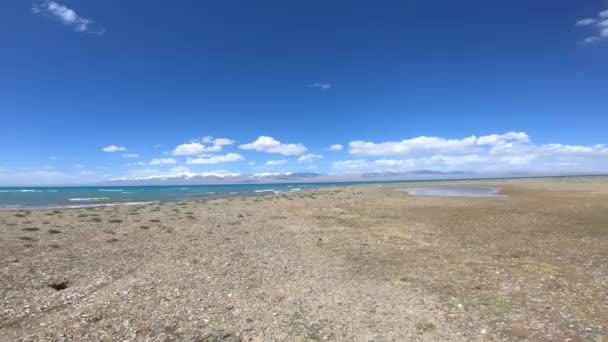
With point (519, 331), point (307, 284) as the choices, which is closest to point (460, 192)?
point (307, 284)

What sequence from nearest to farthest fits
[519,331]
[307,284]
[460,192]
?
[519,331]
[307,284]
[460,192]

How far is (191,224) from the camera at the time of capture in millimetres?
31453

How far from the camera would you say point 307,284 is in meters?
14.1

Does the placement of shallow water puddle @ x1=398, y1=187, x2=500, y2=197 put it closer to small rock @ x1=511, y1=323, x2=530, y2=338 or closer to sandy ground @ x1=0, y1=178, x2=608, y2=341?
sandy ground @ x1=0, y1=178, x2=608, y2=341

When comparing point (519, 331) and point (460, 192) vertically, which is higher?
point (460, 192)

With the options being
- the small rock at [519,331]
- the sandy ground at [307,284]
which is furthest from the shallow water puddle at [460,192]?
the small rock at [519,331]

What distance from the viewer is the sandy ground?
9766 millimetres

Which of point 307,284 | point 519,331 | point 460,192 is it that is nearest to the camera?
point 519,331

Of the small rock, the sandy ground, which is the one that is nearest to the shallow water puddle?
the sandy ground

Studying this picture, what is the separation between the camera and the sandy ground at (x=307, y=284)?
384 inches

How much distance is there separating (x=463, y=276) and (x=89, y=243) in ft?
79.2

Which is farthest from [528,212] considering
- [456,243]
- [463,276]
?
[463,276]

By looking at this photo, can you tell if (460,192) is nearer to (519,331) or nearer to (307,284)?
(307,284)

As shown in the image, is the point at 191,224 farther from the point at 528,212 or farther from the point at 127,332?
the point at 528,212
